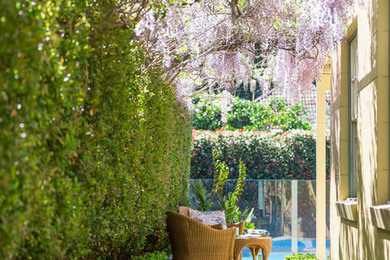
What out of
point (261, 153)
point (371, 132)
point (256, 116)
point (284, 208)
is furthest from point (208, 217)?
point (256, 116)

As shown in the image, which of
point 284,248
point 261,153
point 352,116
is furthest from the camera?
point 261,153

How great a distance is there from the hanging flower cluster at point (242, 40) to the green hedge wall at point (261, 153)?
4218 mm

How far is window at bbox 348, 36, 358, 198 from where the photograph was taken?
242 inches

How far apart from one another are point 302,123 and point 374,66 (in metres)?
10.7

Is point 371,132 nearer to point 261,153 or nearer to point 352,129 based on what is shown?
point 352,129

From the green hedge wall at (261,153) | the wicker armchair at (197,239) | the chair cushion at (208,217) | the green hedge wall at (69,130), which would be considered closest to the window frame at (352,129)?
the wicker armchair at (197,239)

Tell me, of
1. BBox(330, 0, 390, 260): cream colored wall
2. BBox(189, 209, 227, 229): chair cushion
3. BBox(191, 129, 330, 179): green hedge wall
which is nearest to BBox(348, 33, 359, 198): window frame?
BBox(330, 0, 390, 260): cream colored wall

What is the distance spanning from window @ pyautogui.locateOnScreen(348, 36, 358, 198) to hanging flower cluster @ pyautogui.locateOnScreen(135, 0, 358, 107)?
0.99ft

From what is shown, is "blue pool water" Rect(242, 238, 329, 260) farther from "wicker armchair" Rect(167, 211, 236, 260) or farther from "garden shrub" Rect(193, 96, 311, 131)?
"garden shrub" Rect(193, 96, 311, 131)

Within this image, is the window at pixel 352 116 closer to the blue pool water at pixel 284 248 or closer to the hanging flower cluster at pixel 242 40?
the hanging flower cluster at pixel 242 40

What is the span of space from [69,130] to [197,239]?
14.0ft

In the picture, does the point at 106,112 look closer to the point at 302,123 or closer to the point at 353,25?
the point at 353,25

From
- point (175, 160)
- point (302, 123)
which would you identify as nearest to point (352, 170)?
point (175, 160)

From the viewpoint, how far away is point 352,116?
6.22 meters
